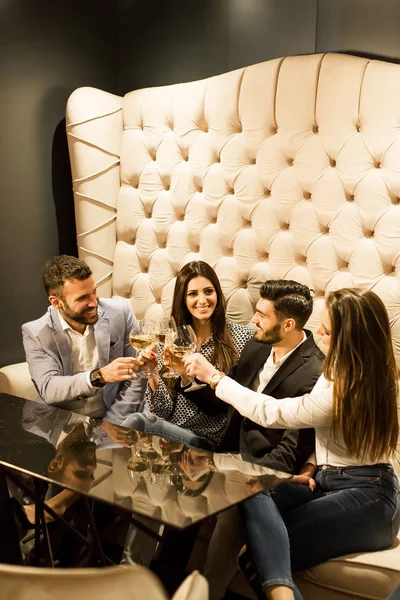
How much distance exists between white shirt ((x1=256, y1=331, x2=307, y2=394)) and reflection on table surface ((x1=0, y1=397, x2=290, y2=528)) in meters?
0.61

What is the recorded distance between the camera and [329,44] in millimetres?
3025

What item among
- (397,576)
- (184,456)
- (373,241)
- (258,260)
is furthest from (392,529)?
(258,260)

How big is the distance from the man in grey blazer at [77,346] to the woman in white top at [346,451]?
876 millimetres

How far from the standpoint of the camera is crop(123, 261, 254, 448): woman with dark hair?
269cm

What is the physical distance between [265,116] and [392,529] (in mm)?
1820

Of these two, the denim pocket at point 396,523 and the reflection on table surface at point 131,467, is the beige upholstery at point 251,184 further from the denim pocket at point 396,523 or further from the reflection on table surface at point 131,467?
the reflection on table surface at point 131,467

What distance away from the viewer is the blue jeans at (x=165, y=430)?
103 inches

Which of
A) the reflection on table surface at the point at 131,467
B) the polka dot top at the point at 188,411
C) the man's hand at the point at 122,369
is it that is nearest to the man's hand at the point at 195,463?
the reflection on table surface at the point at 131,467

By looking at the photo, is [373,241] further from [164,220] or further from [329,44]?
[164,220]

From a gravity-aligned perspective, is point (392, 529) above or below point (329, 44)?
below

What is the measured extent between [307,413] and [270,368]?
497mm

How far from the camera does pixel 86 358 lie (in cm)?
296

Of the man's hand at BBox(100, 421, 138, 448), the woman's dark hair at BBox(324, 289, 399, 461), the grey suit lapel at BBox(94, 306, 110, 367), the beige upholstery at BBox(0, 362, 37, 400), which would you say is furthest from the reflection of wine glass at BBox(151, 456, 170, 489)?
the beige upholstery at BBox(0, 362, 37, 400)

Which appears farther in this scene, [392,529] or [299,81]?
[299,81]
